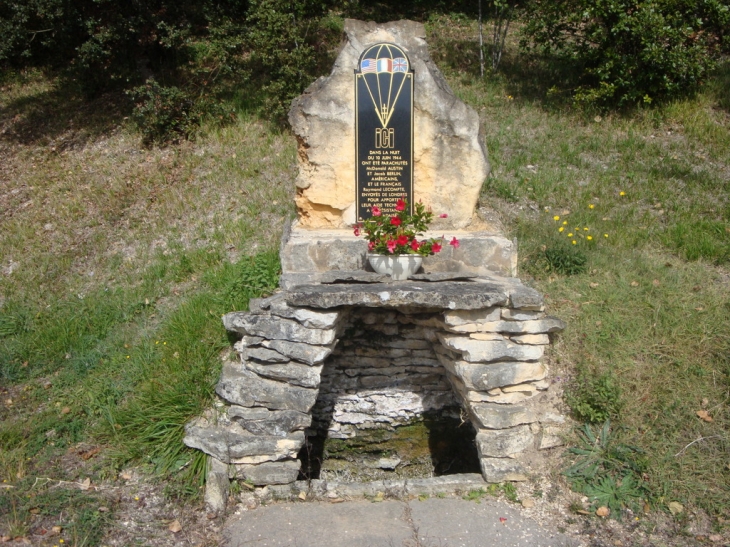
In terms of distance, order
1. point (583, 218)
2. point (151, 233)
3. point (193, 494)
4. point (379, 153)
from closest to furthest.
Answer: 1. point (193, 494)
2. point (379, 153)
3. point (583, 218)
4. point (151, 233)

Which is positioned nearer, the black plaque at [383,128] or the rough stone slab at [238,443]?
the rough stone slab at [238,443]

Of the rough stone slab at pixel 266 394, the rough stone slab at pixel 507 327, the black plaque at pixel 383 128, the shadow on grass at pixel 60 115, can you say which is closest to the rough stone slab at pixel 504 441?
the rough stone slab at pixel 507 327

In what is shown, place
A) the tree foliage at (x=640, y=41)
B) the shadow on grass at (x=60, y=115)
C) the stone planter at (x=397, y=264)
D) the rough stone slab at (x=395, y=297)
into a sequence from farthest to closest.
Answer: the shadow on grass at (x=60, y=115) < the tree foliage at (x=640, y=41) < the stone planter at (x=397, y=264) < the rough stone slab at (x=395, y=297)

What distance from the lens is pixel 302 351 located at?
15.0 ft

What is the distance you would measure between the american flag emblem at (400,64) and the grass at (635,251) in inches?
90.5

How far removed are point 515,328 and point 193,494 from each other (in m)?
2.70

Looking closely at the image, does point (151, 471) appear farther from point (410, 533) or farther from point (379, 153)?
point (379, 153)

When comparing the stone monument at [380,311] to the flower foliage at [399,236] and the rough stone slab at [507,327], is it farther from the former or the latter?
the flower foliage at [399,236]

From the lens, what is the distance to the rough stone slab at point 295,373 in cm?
461

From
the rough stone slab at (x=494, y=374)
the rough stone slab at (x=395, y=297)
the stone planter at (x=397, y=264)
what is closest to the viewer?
the rough stone slab at (x=395, y=297)

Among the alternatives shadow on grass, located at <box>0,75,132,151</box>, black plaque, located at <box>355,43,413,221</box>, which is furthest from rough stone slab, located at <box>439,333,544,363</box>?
shadow on grass, located at <box>0,75,132,151</box>

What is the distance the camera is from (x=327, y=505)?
14.9 feet

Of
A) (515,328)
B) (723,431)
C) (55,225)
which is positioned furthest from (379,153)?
(55,225)

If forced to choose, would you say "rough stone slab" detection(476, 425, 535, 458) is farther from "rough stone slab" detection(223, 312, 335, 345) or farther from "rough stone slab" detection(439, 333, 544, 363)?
"rough stone slab" detection(223, 312, 335, 345)
